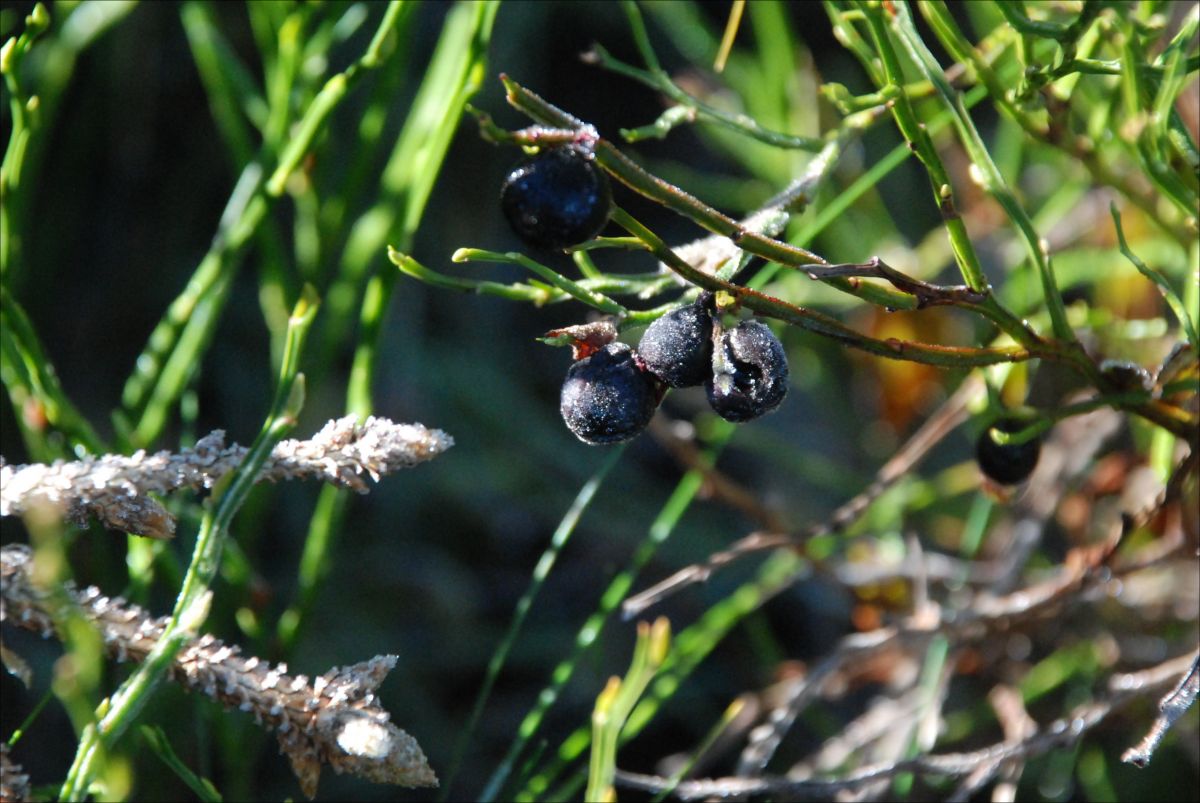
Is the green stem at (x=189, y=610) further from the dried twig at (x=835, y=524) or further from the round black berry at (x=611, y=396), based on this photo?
the dried twig at (x=835, y=524)

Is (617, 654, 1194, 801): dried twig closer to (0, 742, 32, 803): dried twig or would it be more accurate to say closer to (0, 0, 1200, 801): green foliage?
(0, 0, 1200, 801): green foliage

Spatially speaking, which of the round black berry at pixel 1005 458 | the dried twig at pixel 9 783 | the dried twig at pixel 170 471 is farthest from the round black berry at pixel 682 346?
the dried twig at pixel 9 783

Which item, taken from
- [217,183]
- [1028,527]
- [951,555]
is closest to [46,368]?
[217,183]

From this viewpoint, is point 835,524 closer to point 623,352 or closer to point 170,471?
point 623,352

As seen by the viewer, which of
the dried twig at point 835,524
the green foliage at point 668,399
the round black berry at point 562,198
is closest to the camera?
the round black berry at point 562,198

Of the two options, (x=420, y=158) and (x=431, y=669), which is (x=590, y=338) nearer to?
(x=420, y=158)

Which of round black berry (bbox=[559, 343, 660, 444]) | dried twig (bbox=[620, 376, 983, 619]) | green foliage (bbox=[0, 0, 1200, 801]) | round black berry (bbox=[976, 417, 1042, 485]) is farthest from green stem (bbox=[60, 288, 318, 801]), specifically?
round black berry (bbox=[976, 417, 1042, 485])
